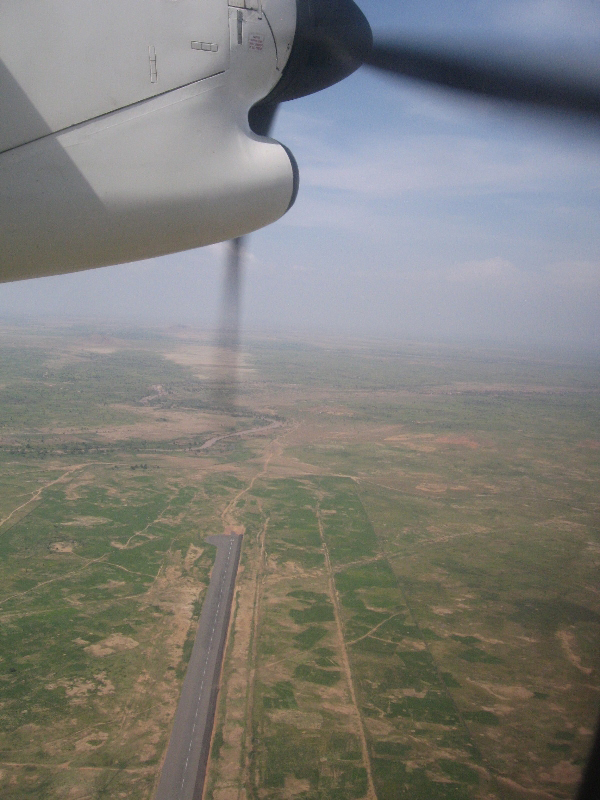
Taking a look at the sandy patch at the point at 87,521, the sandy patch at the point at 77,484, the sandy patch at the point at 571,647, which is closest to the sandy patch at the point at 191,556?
the sandy patch at the point at 87,521

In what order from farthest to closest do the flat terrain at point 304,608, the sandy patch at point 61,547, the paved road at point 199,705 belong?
the sandy patch at point 61,547, the flat terrain at point 304,608, the paved road at point 199,705

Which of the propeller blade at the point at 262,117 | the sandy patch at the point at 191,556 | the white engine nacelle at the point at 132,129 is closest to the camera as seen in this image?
the white engine nacelle at the point at 132,129

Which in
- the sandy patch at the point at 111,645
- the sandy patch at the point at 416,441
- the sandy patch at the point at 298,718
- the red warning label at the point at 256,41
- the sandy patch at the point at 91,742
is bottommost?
the sandy patch at the point at 91,742

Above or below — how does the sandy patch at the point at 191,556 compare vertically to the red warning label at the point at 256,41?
below

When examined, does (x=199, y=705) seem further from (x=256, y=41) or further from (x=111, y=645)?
(x=256, y=41)

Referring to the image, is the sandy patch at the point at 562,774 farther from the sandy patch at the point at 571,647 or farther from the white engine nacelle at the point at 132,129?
the white engine nacelle at the point at 132,129

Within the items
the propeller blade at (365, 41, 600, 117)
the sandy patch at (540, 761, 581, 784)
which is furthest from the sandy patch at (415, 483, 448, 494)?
the propeller blade at (365, 41, 600, 117)

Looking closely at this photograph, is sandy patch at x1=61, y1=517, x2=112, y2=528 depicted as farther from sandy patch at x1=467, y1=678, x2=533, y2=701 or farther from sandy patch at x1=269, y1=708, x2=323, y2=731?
Answer: sandy patch at x1=467, y1=678, x2=533, y2=701
